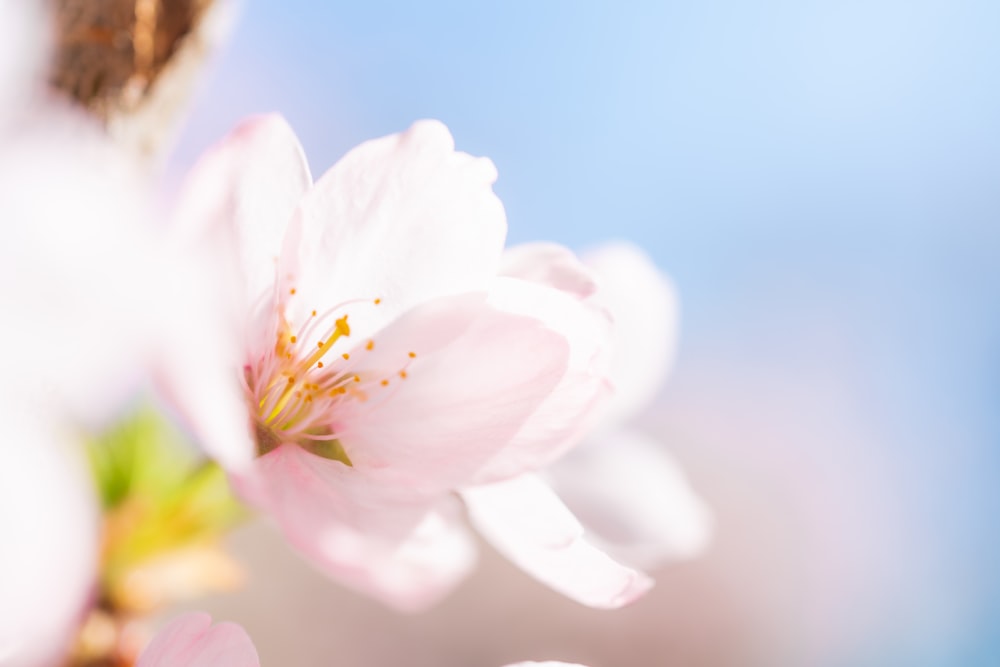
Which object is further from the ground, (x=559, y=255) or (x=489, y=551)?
(x=489, y=551)

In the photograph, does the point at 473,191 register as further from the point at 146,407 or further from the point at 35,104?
the point at 146,407

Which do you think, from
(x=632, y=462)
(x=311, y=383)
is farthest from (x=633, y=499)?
(x=311, y=383)

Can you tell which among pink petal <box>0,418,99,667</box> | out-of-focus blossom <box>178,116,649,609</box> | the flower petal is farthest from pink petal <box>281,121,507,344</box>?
the flower petal

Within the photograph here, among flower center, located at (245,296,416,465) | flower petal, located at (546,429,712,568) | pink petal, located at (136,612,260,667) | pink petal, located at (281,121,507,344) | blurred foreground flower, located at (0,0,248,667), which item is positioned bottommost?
pink petal, located at (136,612,260,667)

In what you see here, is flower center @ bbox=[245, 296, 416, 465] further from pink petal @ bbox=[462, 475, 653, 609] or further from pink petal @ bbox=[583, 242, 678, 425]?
pink petal @ bbox=[583, 242, 678, 425]

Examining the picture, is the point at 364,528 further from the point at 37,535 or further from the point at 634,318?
the point at 634,318

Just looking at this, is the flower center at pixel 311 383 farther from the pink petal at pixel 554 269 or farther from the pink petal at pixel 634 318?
the pink petal at pixel 634 318

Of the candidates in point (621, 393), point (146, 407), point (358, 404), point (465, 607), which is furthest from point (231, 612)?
point (358, 404)
